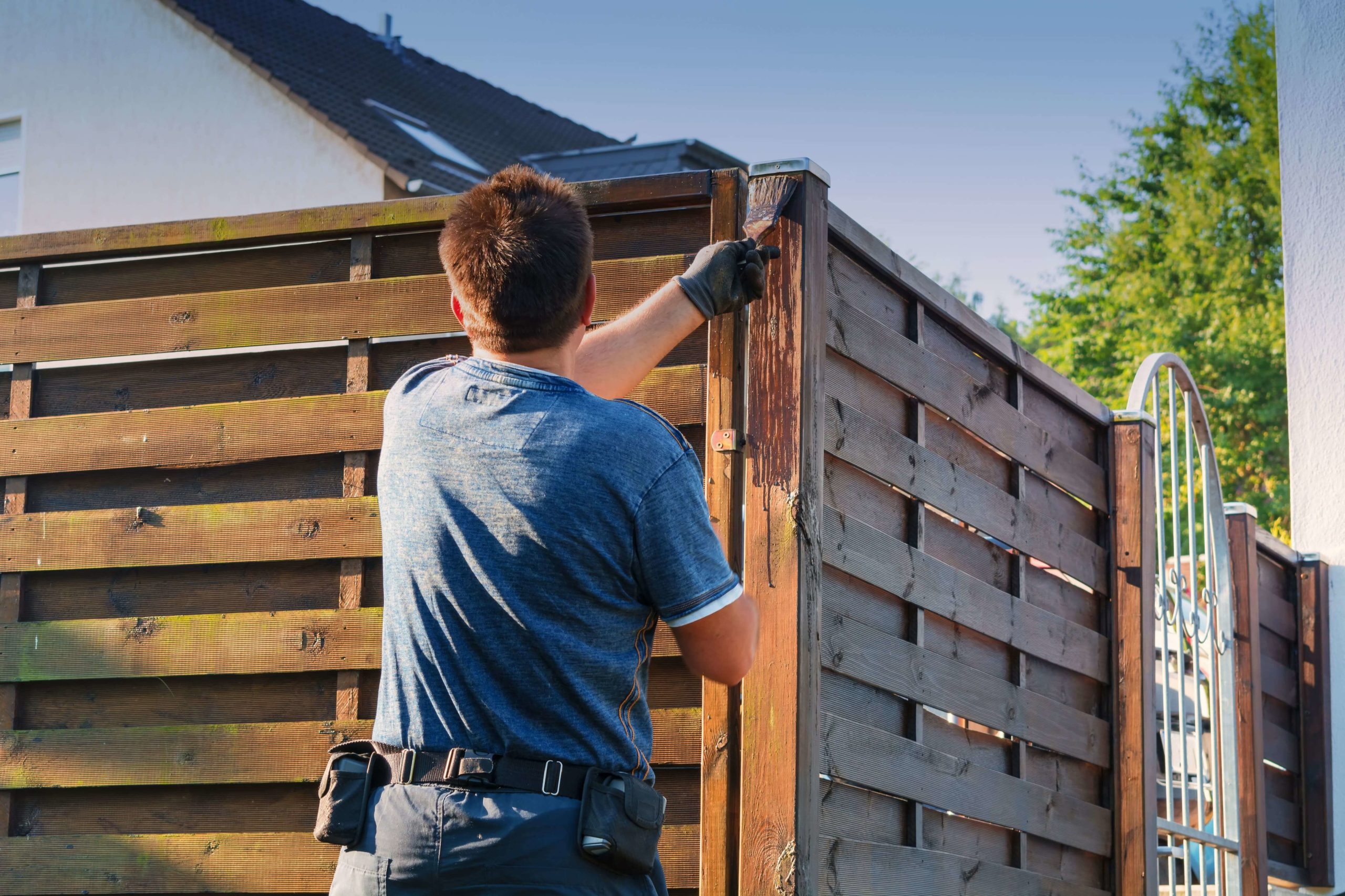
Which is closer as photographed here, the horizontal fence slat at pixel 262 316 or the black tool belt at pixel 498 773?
the black tool belt at pixel 498 773

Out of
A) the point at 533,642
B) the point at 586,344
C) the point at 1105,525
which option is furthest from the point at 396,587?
the point at 1105,525

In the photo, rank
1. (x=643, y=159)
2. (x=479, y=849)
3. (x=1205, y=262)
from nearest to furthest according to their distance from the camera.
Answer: (x=479, y=849) → (x=643, y=159) → (x=1205, y=262)

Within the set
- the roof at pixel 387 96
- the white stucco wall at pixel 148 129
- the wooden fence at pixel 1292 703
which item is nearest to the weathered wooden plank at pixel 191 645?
the wooden fence at pixel 1292 703

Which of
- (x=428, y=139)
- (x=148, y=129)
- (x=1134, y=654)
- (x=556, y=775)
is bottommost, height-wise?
(x=556, y=775)

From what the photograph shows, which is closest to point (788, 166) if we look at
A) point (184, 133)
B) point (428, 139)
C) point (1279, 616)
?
point (1279, 616)

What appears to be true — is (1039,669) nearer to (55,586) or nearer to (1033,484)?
(1033,484)

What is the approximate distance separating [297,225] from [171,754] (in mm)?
1307

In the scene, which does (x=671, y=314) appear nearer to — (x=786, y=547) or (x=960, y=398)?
(x=786, y=547)

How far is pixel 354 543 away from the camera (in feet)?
9.98

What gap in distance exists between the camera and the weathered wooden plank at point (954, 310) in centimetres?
295

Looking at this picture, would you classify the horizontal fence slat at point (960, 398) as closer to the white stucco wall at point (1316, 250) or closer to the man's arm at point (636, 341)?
the man's arm at point (636, 341)

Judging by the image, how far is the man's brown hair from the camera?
2.07 meters

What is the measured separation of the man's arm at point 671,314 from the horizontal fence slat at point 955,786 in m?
0.82

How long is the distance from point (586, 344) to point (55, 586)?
5.24 ft
